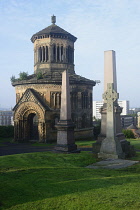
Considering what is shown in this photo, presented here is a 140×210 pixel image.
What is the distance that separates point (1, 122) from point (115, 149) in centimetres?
13074

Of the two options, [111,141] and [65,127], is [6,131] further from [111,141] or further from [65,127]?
[111,141]

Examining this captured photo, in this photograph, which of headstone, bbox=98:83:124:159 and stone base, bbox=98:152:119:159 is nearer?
stone base, bbox=98:152:119:159

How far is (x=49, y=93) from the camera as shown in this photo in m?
33.1

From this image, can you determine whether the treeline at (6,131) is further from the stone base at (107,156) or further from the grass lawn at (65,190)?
the grass lawn at (65,190)

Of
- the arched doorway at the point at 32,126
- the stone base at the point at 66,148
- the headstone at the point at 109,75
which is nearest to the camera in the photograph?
the stone base at the point at 66,148

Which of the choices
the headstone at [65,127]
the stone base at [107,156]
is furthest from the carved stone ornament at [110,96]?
the headstone at [65,127]

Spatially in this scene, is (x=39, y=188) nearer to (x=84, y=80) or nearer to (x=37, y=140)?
(x=37, y=140)

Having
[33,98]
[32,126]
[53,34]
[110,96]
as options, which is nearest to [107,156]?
[110,96]

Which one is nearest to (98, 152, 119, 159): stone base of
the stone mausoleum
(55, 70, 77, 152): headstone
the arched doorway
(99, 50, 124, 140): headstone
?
(99, 50, 124, 140): headstone

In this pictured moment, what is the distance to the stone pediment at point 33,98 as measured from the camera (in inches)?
1265

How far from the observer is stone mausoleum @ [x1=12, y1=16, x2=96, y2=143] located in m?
32.4

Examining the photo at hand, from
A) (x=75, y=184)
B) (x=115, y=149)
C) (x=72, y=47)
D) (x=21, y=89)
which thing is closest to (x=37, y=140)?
(x=21, y=89)

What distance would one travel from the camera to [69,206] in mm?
6488

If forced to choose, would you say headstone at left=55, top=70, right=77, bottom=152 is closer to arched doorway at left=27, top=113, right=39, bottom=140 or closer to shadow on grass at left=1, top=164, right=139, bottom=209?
shadow on grass at left=1, top=164, right=139, bottom=209
